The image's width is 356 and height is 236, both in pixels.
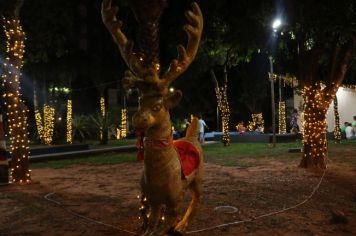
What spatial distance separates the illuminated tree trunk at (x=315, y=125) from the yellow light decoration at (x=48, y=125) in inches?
671

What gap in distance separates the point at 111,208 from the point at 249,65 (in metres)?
29.2

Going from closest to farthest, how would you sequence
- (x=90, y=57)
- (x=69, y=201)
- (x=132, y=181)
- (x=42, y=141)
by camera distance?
(x=69, y=201) → (x=132, y=181) → (x=42, y=141) → (x=90, y=57)

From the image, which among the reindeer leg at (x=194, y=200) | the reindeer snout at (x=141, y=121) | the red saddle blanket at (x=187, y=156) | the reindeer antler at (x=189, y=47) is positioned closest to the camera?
the reindeer snout at (x=141, y=121)

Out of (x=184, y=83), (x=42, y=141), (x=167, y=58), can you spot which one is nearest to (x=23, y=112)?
(x=167, y=58)

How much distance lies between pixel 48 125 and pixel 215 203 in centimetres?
1957

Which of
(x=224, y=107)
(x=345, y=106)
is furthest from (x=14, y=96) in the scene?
(x=345, y=106)

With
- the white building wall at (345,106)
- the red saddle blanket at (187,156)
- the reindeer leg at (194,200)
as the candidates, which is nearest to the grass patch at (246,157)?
the reindeer leg at (194,200)

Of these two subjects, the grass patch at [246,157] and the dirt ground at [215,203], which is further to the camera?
the grass patch at [246,157]

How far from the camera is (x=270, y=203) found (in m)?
9.34

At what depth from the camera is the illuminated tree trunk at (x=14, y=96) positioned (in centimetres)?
1288

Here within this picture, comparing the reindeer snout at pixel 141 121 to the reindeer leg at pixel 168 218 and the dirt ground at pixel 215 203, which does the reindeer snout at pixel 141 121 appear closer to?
the reindeer leg at pixel 168 218

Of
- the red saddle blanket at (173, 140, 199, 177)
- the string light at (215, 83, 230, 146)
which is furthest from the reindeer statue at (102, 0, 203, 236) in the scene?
the string light at (215, 83, 230, 146)

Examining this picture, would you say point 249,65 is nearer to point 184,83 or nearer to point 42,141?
point 184,83

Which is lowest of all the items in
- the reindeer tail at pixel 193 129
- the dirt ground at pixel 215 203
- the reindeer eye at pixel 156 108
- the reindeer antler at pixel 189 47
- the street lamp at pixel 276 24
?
the dirt ground at pixel 215 203
